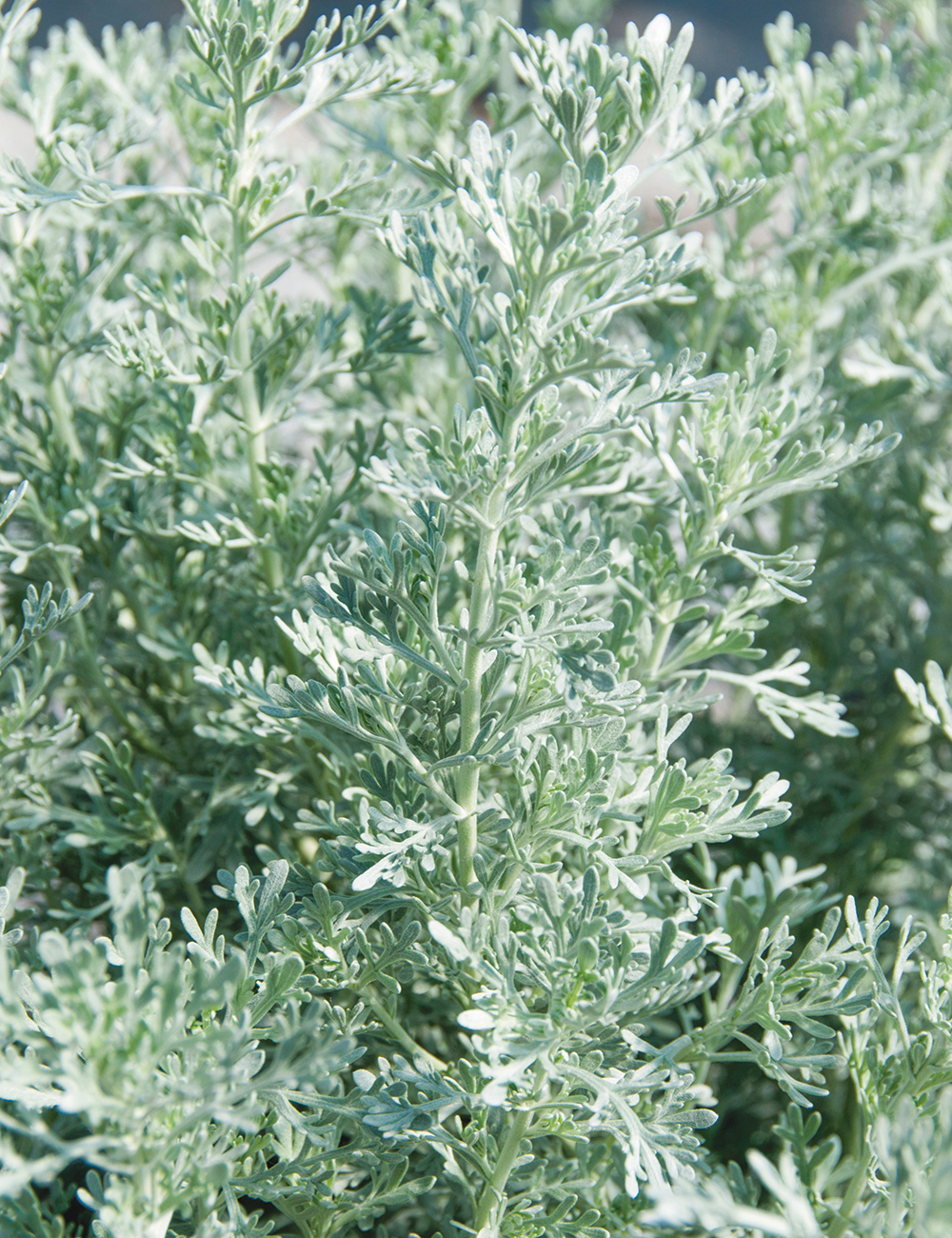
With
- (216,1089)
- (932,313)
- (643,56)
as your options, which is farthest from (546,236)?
(932,313)

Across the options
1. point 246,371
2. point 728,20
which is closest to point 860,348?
point 246,371

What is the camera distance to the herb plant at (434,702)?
77 cm

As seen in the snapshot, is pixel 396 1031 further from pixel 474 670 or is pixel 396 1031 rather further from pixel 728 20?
pixel 728 20

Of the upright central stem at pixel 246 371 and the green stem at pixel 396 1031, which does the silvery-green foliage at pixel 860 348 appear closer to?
the upright central stem at pixel 246 371

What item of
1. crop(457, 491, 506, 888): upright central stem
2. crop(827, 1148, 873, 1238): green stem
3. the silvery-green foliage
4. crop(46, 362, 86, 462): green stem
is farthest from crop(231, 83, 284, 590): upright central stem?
crop(827, 1148, 873, 1238): green stem

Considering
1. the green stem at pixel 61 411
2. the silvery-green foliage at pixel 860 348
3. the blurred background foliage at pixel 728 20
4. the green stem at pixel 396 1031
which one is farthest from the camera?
the blurred background foliage at pixel 728 20

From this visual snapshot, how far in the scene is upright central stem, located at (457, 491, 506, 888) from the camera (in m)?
0.83

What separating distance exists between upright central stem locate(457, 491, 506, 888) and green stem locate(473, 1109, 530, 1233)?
19cm

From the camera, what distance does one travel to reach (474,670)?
84cm

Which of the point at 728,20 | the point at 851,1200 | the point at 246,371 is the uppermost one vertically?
the point at 728,20

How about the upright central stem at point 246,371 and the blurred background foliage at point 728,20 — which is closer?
the upright central stem at point 246,371

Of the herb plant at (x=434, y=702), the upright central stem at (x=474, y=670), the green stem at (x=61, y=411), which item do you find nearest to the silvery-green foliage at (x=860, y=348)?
the herb plant at (x=434, y=702)

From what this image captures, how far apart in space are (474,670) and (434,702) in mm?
86

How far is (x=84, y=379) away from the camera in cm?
136
